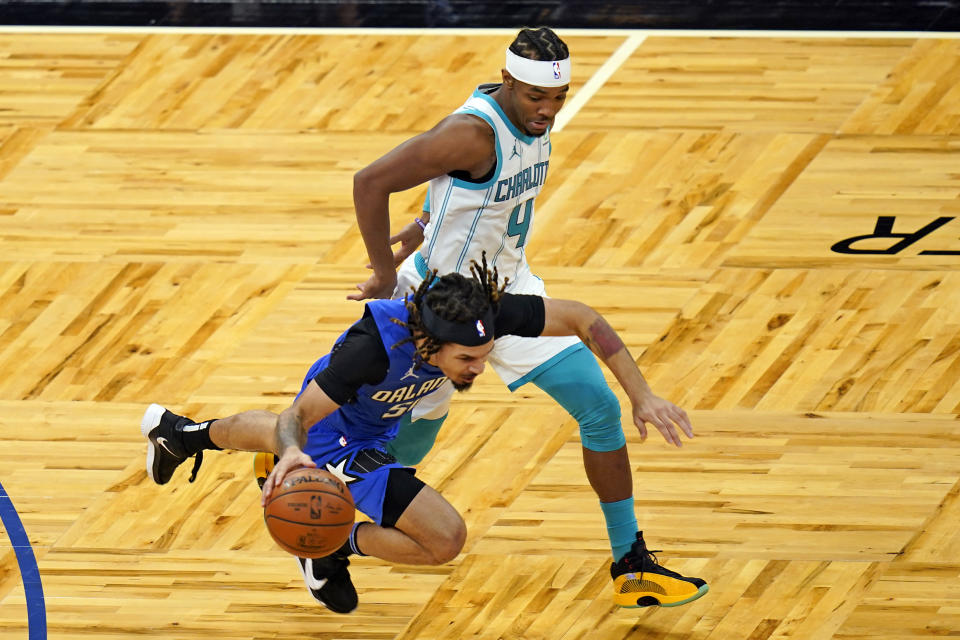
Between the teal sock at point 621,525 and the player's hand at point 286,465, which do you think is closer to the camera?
the player's hand at point 286,465

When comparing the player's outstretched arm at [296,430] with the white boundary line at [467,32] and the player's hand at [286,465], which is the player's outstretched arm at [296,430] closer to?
the player's hand at [286,465]

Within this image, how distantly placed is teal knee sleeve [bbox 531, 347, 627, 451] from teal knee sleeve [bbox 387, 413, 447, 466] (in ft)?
1.83

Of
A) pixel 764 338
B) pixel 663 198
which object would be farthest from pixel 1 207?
pixel 764 338

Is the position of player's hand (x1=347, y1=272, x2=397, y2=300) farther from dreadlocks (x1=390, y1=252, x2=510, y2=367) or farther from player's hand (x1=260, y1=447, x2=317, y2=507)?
player's hand (x1=260, y1=447, x2=317, y2=507)

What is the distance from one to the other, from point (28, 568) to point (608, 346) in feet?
8.39

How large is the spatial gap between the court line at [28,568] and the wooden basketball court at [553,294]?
0.09 feet

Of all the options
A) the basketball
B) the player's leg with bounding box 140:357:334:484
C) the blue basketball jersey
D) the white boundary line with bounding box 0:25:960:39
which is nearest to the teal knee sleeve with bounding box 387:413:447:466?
the blue basketball jersey

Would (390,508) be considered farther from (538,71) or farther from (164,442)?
(538,71)

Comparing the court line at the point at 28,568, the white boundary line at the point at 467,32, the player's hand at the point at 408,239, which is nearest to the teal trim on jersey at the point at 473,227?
the player's hand at the point at 408,239

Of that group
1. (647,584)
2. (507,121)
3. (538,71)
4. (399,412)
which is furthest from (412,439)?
(538,71)

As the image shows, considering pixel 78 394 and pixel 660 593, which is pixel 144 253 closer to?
pixel 78 394

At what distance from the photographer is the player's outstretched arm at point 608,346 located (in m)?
5.60

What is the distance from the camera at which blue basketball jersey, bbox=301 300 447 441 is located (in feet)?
18.8

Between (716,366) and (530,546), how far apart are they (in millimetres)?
1706
